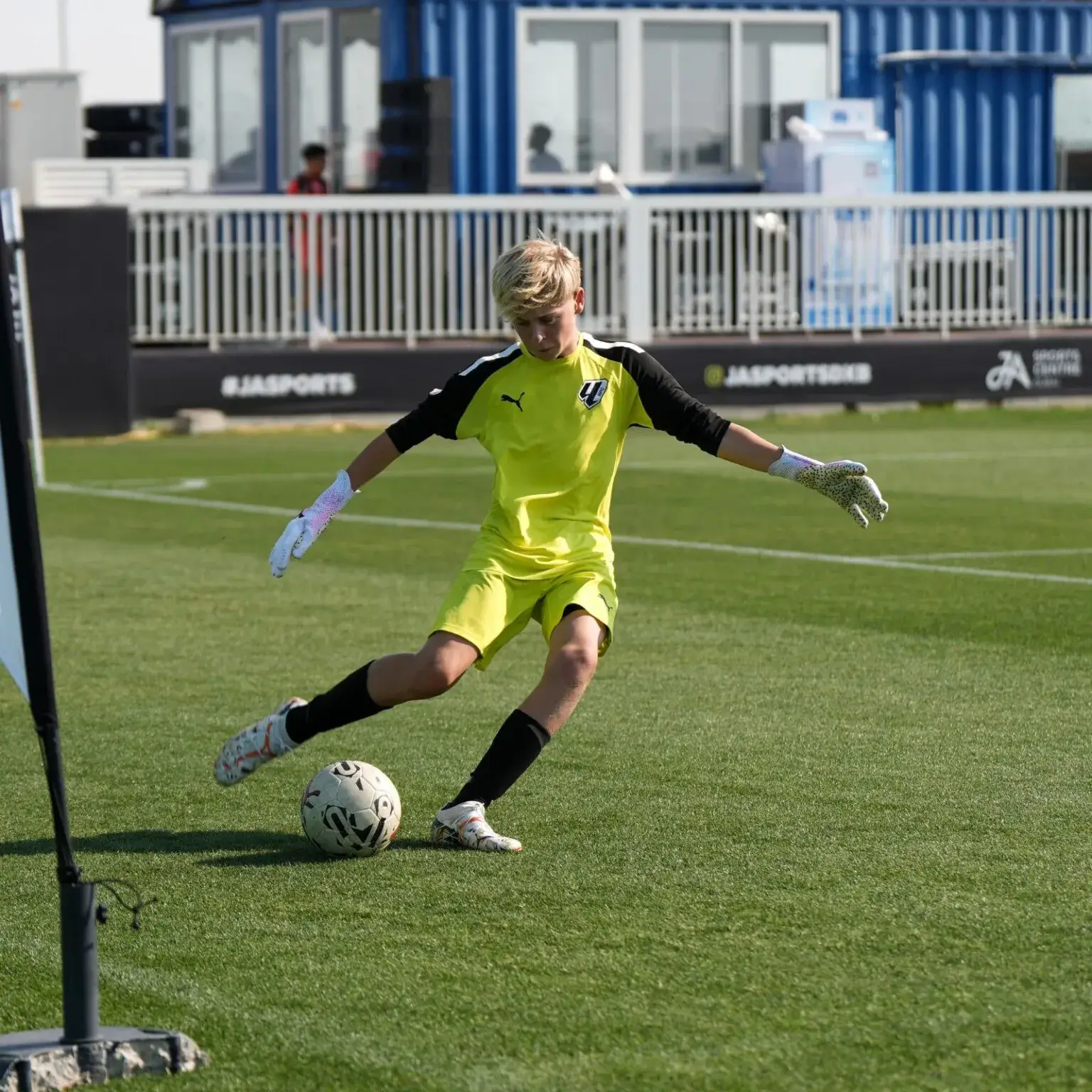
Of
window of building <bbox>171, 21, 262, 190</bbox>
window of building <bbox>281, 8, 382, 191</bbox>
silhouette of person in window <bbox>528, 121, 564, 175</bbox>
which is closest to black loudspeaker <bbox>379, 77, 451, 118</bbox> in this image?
window of building <bbox>281, 8, 382, 191</bbox>

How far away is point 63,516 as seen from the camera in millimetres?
15523

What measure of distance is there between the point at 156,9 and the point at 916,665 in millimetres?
24817

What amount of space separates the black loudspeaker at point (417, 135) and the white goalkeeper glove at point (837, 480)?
66.3 feet

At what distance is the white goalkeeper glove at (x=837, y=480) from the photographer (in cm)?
647

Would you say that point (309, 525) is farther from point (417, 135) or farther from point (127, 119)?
point (127, 119)

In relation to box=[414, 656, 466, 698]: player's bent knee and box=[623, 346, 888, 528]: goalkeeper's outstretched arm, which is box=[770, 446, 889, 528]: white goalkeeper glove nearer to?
box=[623, 346, 888, 528]: goalkeeper's outstretched arm

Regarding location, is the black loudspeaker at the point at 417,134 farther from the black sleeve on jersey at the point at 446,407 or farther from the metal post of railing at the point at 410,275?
the black sleeve on jersey at the point at 446,407

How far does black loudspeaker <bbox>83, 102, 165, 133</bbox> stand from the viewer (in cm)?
3669

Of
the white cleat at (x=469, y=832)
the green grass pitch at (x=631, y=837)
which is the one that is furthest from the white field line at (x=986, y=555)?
the white cleat at (x=469, y=832)

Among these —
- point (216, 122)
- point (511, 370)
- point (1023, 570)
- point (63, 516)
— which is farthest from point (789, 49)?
point (511, 370)

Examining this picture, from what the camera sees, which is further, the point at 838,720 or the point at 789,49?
A: the point at 789,49

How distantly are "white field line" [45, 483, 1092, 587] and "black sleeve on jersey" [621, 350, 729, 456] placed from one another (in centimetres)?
522

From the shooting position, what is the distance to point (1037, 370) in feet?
85.8

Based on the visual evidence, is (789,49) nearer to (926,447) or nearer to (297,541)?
(926,447)
